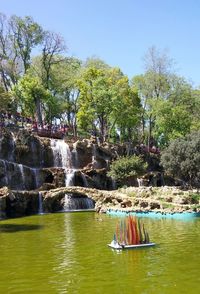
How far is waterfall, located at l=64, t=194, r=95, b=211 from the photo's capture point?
131 ft

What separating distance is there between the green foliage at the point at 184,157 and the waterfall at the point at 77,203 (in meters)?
10.4

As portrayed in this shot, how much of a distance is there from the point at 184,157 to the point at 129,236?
28.1 meters

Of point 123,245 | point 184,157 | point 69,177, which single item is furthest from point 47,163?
point 123,245

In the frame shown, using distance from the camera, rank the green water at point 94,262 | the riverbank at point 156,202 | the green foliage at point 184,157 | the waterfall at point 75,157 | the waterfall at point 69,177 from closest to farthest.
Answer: the green water at point 94,262, the riverbank at point 156,202, the waterfall at point 69,177, the green foliage at point 184,157, the waterfall at point 75,157

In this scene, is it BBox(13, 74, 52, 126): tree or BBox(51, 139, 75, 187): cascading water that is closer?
BBox(51, 139, 75, 187): cascading water

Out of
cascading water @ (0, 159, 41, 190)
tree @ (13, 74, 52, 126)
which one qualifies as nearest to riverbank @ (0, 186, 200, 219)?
cascading water @ (0, 159, 41, 190)

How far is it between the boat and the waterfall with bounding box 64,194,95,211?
2133cm

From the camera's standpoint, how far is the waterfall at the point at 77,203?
40062mm

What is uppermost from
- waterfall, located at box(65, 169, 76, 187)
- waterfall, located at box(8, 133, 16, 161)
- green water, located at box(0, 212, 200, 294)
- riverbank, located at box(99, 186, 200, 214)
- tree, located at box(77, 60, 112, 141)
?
tree, located at box(77, 60, 112, 141)

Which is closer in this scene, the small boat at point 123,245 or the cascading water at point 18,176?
the small boat at point 123,245

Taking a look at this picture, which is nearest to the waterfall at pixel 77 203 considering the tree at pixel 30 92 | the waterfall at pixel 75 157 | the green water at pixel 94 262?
the waterfall at pixel 75 157

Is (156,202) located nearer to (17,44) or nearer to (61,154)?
(61,154)

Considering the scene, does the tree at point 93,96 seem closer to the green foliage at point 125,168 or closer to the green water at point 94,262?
the green foliage at point 125,168

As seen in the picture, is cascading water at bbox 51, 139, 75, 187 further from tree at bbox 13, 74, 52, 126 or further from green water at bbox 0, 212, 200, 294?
green water at bbox 0, 212, 200, 294
